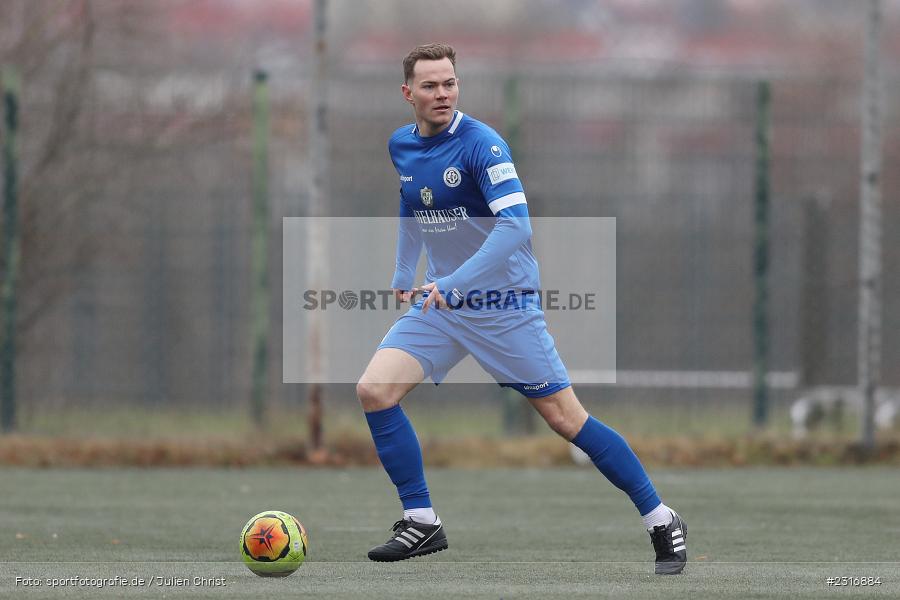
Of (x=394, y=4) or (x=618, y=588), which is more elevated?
A: (x=394, y=4)

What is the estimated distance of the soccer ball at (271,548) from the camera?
671cm

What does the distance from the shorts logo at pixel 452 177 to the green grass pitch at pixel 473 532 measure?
5.27ft

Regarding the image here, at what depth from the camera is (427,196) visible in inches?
284

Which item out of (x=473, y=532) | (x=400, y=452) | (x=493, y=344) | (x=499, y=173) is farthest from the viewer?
(x=473, y=532)

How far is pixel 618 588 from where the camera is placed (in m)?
6.51

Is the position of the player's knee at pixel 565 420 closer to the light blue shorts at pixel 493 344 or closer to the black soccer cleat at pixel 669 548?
the light blue shorts at pixel 493 344

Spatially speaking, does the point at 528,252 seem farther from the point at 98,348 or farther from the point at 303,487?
the point at 98,348

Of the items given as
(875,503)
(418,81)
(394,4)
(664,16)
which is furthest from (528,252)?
(664,16)

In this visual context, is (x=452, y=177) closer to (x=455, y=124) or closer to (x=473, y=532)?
(x=455, y=124)

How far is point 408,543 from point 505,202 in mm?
1536

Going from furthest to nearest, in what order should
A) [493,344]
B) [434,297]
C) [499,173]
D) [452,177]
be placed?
[493,344] < [452,177] < [499,173] < [434,297]

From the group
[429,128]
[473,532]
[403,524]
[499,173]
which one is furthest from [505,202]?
[473,532]

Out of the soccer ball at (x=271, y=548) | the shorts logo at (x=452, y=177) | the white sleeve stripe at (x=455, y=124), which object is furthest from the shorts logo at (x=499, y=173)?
the soccer ball at (x=271, y=548)

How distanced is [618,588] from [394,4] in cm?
4460
